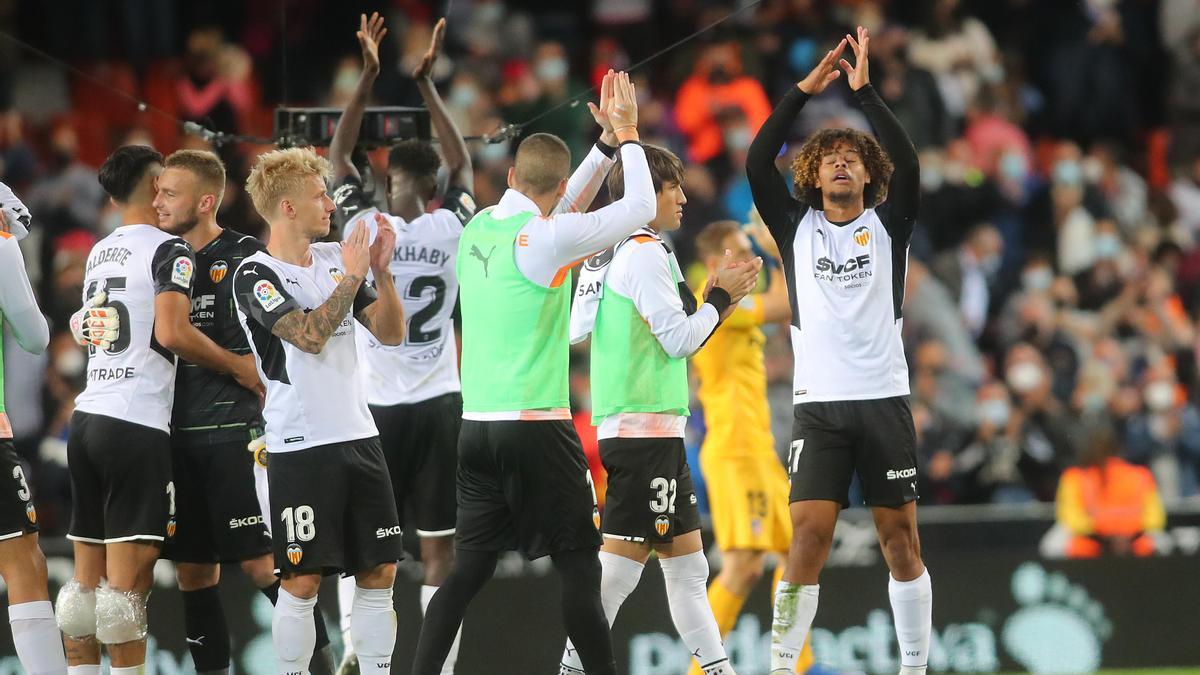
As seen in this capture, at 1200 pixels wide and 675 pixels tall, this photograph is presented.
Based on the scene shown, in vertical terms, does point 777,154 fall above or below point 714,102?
below

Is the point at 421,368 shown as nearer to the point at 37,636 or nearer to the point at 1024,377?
the point at 37,636

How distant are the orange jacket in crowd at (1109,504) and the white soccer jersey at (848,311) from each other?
511 centimetres

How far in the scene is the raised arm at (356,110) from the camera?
757cm

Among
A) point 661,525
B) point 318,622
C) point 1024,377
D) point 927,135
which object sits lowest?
point 318,622

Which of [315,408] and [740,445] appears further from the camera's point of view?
[740,445]

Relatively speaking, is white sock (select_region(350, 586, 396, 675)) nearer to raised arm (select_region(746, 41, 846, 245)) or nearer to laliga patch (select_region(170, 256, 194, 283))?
laliga patch (select_region(170, 256, 194, 283))

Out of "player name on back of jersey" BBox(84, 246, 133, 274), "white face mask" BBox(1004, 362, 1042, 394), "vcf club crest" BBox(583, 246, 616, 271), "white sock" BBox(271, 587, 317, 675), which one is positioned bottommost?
"white sock" BBox(271, 587, 317, 675)

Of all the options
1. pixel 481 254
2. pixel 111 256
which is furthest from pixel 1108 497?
pixel 111 256

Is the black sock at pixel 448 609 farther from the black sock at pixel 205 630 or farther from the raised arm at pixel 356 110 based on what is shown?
the raised arm at pixel 356 110

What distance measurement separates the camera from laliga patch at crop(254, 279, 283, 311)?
6.31 metres

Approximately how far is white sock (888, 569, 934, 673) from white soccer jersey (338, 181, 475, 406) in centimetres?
239

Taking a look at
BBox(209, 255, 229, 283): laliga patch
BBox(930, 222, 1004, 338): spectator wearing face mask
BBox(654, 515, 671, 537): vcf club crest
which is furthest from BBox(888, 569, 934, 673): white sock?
BBox(930, 222, 1004, 338): spectator wearing face mask

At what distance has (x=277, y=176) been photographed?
21.3 ft

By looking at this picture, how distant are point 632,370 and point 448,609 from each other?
1.38 m
